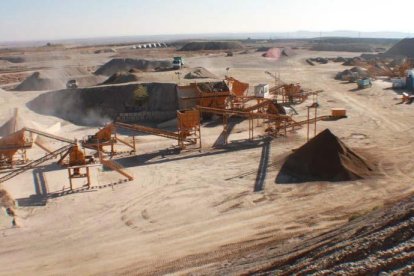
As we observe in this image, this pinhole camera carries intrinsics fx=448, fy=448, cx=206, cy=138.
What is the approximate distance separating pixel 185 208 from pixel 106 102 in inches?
718

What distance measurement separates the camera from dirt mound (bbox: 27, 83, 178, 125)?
103ft

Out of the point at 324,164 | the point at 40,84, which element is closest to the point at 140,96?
the point at 324,164

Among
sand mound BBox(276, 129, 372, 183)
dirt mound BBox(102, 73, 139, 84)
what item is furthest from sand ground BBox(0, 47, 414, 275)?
dirt mound BBox(102, 73, 139, 84)

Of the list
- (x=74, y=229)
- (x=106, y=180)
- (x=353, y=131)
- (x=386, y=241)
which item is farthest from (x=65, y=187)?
(x=353, y=131)

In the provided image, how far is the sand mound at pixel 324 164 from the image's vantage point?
720 inches

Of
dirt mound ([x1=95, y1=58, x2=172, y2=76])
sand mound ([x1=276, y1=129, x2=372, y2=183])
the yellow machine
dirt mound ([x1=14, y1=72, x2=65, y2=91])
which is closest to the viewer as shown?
sand mound ([x1=276, y1=129, x2=372, y2=183])

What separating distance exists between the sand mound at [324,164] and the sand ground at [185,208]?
54 centimetres

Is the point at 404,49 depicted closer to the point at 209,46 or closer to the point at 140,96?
the point at 209,46

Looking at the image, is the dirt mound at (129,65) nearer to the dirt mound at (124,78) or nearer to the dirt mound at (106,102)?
the dirt mound at (124,78)

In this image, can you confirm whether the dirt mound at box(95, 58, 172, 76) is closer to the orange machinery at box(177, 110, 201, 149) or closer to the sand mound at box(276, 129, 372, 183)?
the orange machinery at box(177, 110, 201, 149)

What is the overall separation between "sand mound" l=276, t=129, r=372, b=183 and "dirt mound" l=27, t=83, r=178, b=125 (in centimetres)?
1315

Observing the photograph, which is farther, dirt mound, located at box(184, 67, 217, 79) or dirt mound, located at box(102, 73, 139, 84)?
dirt mound, located at box(184, 67, 217, 79)

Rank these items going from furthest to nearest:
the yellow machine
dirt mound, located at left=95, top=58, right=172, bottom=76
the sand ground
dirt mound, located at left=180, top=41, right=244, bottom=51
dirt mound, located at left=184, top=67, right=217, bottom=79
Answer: dirt mound, located at left=180, top=41, right=244, bottom=51 → dirt mound, located at left=95, top=58, right=172, bottom=76 → dirt mound, located at left=184, top=67, right=217, bottom=79 → the yellow machine → the sand ground

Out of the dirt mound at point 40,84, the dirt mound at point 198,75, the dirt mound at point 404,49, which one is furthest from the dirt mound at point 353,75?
the dirt mound at point 404,49
